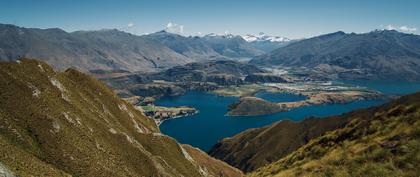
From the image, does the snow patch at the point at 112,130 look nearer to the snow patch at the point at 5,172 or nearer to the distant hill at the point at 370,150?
the snow patch at the point at 5,172

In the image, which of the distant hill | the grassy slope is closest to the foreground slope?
the grassy slope

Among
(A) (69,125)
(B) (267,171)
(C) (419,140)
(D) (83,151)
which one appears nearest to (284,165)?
(B) (267,171)

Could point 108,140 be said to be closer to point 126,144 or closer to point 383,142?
point 126,144

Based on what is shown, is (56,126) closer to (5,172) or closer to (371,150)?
(5,172)

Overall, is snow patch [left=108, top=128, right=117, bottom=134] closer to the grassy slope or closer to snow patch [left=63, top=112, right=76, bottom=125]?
snow patch [left=63, top=112, right=76, bottom=125]

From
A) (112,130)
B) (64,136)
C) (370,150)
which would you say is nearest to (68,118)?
(64,136)

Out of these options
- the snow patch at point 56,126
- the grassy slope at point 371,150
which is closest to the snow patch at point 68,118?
the snow patch at point 56,126
